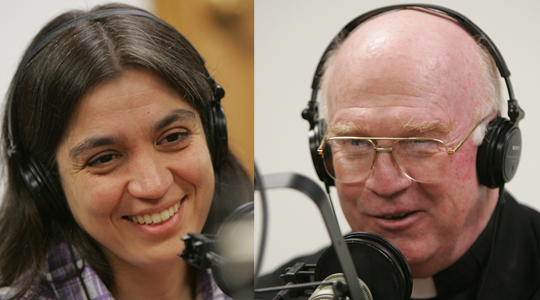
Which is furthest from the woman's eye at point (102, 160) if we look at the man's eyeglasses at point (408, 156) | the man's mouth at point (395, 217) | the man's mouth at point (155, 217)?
the man's mouth at point (395, 217)

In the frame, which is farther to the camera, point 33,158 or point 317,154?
point 317,154

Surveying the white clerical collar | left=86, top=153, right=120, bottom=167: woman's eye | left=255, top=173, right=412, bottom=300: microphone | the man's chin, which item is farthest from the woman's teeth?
the white clerical collar

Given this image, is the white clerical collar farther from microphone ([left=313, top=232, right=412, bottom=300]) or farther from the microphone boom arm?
the microphone boom arm

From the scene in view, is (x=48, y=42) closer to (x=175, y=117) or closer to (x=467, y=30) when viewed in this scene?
(x=175, y=117)

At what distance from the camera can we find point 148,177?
75 cm

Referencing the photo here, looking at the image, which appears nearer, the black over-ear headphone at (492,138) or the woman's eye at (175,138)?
the woman's eye at (175,138)

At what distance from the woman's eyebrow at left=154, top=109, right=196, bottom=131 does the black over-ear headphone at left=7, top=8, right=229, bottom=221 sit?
4 cm

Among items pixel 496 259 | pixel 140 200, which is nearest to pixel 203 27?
pixel 140 200

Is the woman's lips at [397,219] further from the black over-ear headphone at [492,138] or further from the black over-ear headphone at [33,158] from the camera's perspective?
the black over-ear headphone at [33,158]

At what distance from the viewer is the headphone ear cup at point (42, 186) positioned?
836 millimetres

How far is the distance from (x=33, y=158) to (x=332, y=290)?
0.60 meters

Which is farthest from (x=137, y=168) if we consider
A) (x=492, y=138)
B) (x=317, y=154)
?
(x=492, y=138)

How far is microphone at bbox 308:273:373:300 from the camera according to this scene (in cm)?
59

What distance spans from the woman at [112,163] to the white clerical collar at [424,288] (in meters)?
0.47
